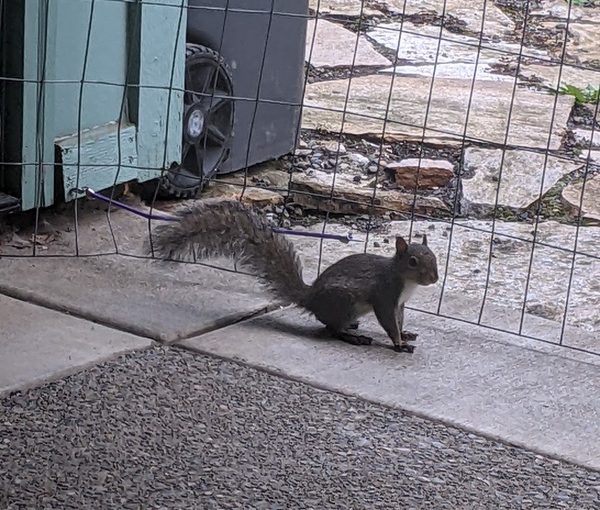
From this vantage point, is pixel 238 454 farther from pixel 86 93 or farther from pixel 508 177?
pixel 508 177

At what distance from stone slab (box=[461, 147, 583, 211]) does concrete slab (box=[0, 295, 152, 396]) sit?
7.28 ft

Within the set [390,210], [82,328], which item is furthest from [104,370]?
[390,210]

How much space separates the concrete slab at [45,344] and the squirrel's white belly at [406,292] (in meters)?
0.77

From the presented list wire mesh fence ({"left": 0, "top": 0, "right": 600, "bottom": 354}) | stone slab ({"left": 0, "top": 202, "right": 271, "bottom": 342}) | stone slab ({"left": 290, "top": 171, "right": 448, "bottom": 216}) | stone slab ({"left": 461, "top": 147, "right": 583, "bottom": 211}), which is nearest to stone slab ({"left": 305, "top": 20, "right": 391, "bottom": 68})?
wire mesh fence ({"left": 0, "top": 0, "right": 600, "bottom": 354})

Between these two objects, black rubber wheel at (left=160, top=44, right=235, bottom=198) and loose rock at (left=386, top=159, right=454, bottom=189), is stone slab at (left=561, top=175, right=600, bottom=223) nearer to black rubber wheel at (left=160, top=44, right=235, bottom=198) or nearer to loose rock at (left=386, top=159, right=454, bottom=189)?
loose rock at (left=386, top=159, right=454, bottom=189)

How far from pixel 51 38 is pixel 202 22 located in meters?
0.99

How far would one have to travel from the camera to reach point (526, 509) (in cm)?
288

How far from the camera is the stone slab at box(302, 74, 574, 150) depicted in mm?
6348

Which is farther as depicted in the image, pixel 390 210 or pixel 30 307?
pixel 390 210

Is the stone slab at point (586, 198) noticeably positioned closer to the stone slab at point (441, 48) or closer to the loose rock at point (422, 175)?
the loose rock at point (422, 175)

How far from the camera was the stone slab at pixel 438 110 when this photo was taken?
250 inches

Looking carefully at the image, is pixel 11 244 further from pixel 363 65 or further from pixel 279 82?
pixel 363 65

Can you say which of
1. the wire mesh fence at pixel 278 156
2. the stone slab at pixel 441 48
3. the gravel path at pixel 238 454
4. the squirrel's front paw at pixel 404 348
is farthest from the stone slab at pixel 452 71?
the gravel path at pixel 238 454

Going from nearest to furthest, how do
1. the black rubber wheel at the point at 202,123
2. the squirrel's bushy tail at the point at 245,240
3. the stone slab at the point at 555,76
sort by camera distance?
the squirrel's bushy tail at the point at 245,240, the black rubber wheel at the point at 202,123, the stone slab at the point at 555,76
